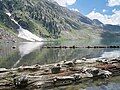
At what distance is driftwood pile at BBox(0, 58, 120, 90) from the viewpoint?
51.9m

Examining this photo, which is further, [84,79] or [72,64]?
[72,64]

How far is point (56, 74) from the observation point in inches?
2213

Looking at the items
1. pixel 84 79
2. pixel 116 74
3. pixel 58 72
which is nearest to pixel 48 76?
pixel 58 72

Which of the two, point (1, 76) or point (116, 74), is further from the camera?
point (116, 74)

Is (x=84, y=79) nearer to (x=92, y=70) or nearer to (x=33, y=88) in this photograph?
(x=92, y=70)

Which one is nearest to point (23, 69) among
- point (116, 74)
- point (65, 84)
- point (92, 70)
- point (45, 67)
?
point (45, 67)

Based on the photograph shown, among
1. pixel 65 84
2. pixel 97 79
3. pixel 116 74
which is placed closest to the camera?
pixel 65 84

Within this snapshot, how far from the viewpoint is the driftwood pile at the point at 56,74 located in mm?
51875

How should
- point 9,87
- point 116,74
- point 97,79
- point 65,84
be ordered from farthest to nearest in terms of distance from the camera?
1. point 116,74
2. point 97,79
3. point 65,84
4. point 9,87

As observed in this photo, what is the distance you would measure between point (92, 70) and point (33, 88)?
13932mm

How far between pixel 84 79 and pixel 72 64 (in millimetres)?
5791

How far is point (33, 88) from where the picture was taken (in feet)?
170

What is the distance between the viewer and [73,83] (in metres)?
55.6

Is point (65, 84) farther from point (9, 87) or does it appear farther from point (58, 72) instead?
point (9, 87)
